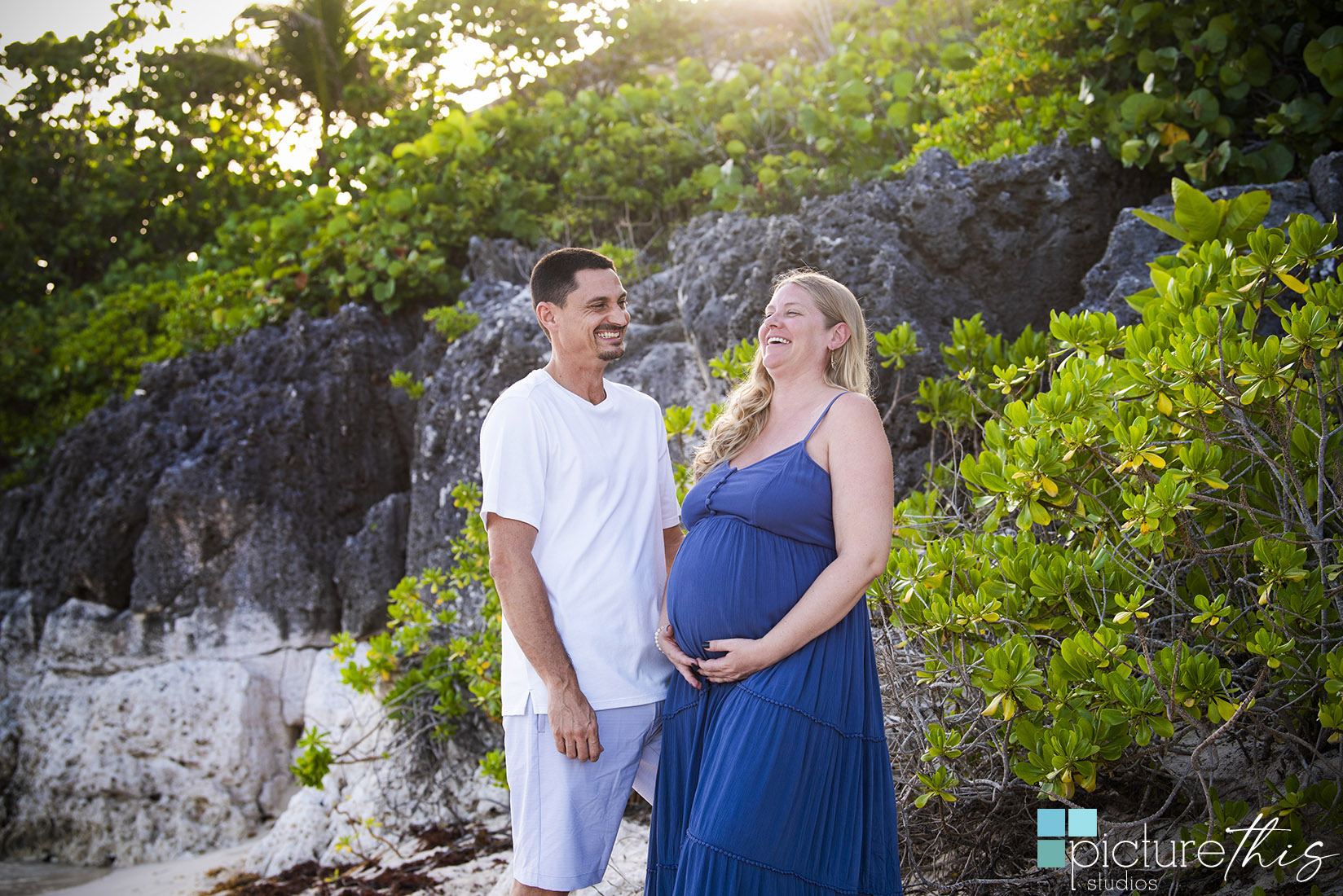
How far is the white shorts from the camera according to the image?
241cm

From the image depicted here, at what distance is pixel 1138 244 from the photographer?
14.1 ft

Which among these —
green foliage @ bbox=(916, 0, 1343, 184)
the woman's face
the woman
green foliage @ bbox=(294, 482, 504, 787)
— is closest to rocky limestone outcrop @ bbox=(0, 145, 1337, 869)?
green foliage @ bbox=(294, 482, 504, 787)

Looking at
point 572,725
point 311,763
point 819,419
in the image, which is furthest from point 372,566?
point 819,419

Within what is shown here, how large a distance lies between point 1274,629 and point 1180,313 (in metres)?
1.02

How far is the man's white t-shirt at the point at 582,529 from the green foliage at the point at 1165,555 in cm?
86

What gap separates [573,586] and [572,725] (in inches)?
14.9

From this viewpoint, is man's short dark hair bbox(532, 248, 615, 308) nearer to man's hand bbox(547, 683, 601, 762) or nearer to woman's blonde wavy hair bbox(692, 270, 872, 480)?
woman's blonde wavy hair bbox(692, 270, 872, 480)

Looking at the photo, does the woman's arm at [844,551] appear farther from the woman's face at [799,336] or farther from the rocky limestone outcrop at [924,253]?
the rocky limestone outcrop at [924,253]

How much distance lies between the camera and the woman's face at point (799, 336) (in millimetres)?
2635

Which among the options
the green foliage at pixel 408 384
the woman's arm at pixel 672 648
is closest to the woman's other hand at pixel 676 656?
the woman's arm at pixel 672 648

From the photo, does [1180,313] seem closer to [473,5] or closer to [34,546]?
[473,5]

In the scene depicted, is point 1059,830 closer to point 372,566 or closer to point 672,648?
point 672,648

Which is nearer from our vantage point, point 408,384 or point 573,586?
point 573,586

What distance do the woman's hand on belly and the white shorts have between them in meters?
0.32
